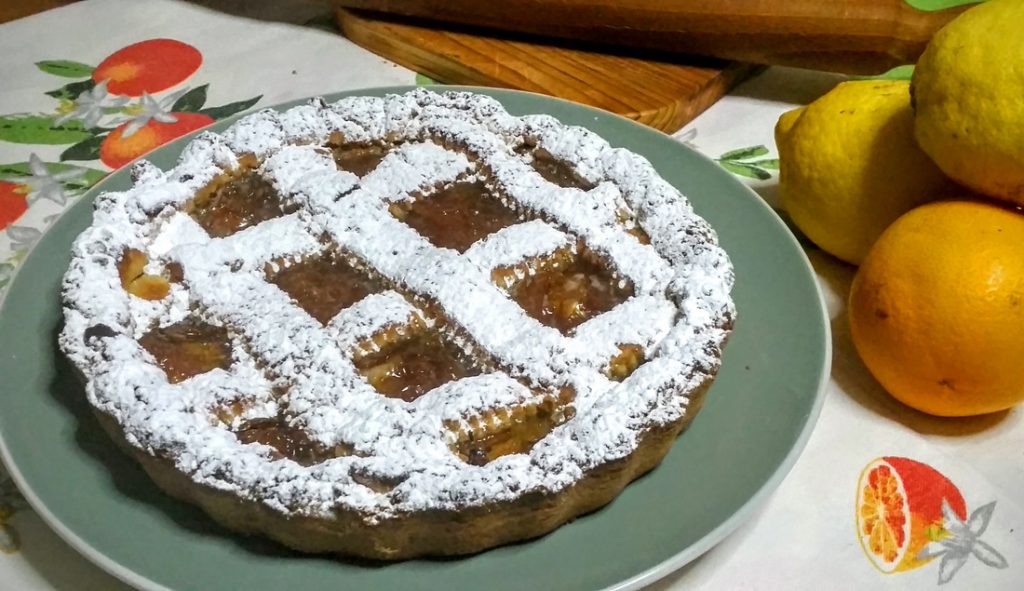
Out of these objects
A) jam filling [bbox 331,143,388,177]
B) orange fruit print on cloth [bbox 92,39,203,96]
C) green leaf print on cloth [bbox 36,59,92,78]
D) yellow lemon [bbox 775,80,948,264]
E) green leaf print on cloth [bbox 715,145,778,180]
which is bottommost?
green leaf print on cloth [bbox 36,59,92,78]

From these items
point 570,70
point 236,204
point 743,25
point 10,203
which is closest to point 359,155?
point 236,204

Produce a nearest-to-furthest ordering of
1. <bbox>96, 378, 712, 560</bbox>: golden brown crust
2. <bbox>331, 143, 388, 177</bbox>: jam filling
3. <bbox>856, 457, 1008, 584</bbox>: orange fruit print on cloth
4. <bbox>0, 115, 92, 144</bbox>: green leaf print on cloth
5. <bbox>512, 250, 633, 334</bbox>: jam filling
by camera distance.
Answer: <bbox>96, 378, 712, 560</bbox>: golden brown crust
<bbox>856, 457, 1008, 584</bbox>: orange fruit print on cloth
<bbox>512, 250, 633, 334</bbox>: jam filling
<bbox>331, 143, 388, 177</bbox>: jam filling
<bbox>0, 115, 92, 144</bbox>: green leaf print on cloth

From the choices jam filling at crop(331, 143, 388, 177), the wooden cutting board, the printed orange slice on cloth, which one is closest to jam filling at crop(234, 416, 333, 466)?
jam filling at crop(331, 143, 388, 177)

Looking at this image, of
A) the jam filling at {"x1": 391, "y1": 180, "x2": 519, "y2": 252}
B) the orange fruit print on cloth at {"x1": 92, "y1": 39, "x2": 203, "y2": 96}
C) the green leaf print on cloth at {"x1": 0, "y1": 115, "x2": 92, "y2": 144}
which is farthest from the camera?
the orange fruit print on cloth at {"x1": 92, "y1": 39, "x2": 203, "y2": 96}

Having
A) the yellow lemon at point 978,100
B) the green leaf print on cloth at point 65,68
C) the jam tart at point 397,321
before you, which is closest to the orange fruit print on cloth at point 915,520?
the jam tart at point 397,321

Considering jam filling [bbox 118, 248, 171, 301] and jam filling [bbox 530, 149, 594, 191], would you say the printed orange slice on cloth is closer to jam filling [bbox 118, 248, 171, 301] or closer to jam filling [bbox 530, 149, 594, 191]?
jam filling [bbox 530, 149, 594, 191]

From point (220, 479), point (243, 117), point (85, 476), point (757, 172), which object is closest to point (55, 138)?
point (243, 117)

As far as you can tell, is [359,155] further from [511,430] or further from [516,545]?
[516,545]
